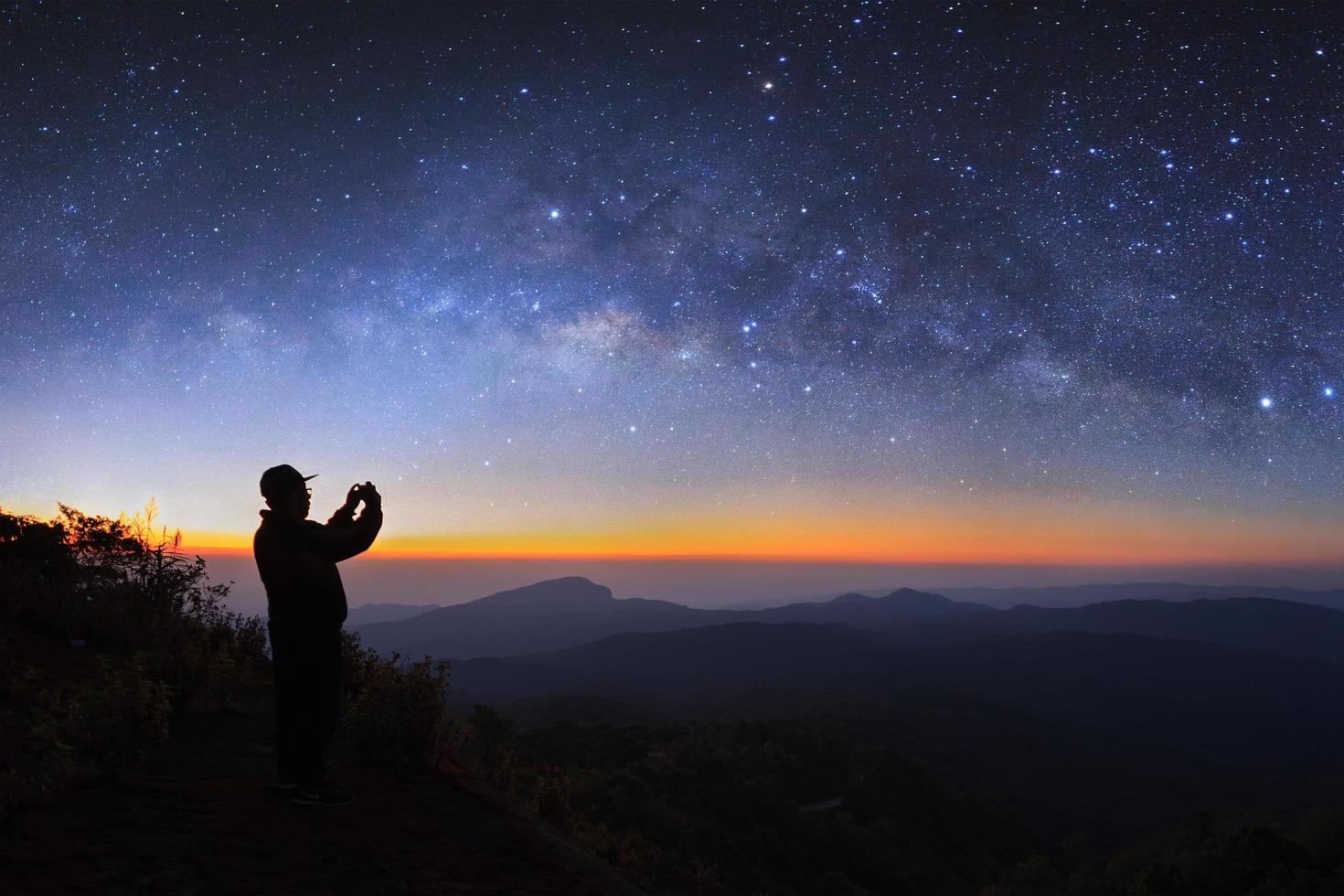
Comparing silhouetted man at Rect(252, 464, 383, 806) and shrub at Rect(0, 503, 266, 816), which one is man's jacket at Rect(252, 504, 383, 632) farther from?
shrub at Rect(0, 503, 266, 816)

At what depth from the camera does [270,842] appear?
369 centimetres

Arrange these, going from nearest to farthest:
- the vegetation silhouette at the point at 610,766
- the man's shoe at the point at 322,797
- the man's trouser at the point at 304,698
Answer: the man's shoe at the point at 322,797 < the man's trouser at the point at 304,698 < the vegetation silhouette at the point at 610,766

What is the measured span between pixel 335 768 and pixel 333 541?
1.90 m

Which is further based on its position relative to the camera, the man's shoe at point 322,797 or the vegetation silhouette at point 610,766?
the vegetation silhouette at point 610,766

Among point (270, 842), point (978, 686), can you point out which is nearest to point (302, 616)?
point (270, 842)

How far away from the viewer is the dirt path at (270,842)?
10.5 ft

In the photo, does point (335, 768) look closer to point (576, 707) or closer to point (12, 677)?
point (12, 677)

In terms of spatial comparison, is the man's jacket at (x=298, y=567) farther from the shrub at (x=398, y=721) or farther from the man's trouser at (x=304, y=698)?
the shrub at (x=398, y=721)

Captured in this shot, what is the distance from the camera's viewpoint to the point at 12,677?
556 centimetres

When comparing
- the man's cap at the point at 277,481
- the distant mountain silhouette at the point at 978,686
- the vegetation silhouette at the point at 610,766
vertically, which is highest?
the man's cap at the point at 277,481

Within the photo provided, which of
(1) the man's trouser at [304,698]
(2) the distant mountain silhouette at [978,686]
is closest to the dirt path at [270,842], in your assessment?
(1) the man's trouser at [304,698]

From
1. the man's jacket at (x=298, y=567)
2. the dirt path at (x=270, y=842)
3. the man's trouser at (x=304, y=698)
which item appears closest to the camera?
the dirt path at (x=270, y=842)

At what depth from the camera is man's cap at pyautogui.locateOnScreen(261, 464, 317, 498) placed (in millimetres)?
4691

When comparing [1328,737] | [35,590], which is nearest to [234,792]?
[35,590]
